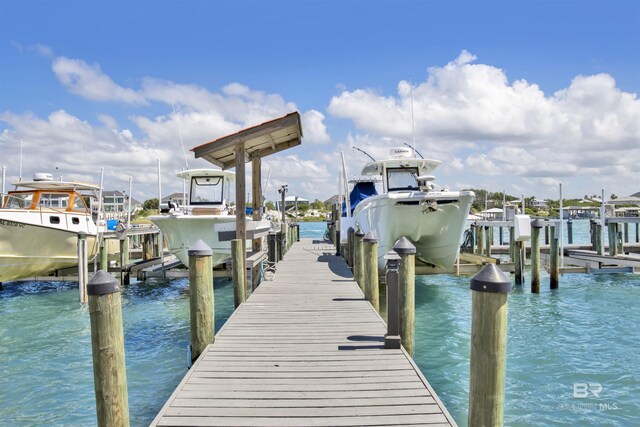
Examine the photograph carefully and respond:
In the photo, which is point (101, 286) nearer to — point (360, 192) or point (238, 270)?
point (238, 270)

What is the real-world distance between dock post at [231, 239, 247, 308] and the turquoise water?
163 centimetres

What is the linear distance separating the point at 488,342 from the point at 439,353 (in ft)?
20.9

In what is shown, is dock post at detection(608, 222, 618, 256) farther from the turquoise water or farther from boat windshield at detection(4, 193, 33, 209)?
boat windshield at detection(4, 193, 33, 209)

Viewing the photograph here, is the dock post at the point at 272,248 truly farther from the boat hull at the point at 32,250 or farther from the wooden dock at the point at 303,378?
the boat hull at the point at 32,250

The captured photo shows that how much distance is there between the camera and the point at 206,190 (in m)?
18.0

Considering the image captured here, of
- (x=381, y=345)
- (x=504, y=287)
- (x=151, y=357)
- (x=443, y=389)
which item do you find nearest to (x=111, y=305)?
(x=504, y=287)

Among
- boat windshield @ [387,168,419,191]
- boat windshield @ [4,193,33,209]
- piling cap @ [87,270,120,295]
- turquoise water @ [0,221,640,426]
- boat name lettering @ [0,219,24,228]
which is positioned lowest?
turquoise water @ [0,221,640,426]

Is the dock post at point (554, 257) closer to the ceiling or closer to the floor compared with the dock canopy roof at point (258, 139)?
closer to the floor

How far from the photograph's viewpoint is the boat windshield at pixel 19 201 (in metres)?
18.1

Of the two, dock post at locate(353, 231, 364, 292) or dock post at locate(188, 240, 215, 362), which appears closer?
dock post at locate(188, 240, 215, 362)

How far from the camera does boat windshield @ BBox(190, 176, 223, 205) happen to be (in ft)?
59.0

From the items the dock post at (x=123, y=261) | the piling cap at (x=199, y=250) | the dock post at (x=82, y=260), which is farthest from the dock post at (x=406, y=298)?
the dock post at (x=123, y=261)

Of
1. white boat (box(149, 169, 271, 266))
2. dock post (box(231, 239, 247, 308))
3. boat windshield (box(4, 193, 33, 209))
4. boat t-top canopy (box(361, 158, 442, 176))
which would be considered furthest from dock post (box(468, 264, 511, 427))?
boat windshield (box(4, 193, 33, 209))

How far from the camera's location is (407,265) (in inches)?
266
